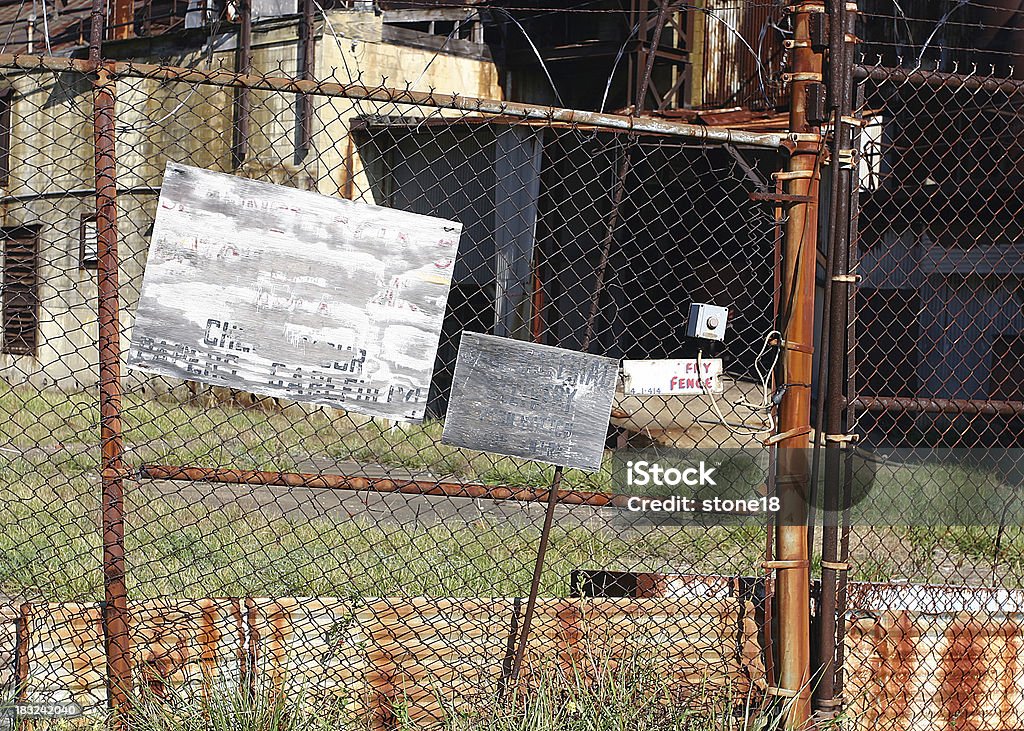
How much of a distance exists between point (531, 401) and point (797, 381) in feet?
2.99

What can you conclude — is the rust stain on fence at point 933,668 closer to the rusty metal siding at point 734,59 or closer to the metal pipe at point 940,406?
the metal pipe at point 940,406

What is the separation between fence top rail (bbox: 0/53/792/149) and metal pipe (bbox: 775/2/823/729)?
14 cm

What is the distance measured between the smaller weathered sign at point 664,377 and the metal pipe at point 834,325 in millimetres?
428

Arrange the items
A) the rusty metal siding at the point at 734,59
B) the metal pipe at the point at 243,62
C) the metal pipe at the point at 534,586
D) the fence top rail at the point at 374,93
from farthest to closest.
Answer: the metal pipe at the point at 243,62
the rusty metal siding at the point at 734,59
the metal pipe at the point at 534,586
the fence top rail at the point at 374,93

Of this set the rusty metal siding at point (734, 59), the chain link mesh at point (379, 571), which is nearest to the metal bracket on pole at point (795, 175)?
the chain link mesh at point (379, 571)

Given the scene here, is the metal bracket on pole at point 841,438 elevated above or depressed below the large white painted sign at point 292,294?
below

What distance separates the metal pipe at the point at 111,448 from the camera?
11.0ft

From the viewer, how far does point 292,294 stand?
331 centimetres

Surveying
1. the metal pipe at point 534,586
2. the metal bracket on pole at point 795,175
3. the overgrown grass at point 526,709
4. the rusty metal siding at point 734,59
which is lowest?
the overgrown grass at point 526,709

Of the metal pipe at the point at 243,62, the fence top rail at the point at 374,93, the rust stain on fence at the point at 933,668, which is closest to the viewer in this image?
the fence top rail at the point at 374,93

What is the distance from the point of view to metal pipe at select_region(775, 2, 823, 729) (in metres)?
3.57

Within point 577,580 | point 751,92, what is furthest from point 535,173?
point 577,580
